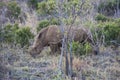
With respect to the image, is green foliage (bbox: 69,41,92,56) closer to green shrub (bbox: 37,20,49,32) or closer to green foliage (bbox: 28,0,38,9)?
green shrub (bbox: 37,20,49,32)

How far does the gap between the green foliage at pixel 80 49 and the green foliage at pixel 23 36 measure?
2.14 metres

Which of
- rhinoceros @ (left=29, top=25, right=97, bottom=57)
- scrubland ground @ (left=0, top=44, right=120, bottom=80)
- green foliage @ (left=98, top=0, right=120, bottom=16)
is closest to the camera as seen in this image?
scrubland ground @ (left=0, top=44, right=120, bottom=80)

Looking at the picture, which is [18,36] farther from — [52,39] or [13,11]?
[13,11]

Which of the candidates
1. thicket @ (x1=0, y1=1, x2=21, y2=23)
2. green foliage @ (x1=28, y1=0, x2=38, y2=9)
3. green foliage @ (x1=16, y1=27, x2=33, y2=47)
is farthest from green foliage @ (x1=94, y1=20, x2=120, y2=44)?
green foliage @ (x1=28, y1=0, x2=38, y2=9)

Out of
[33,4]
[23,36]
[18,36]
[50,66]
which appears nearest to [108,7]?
[33,4]

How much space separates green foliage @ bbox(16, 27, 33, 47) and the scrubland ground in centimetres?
89

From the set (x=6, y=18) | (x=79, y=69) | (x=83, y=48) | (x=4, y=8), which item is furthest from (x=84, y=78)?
(x=4, y=8)

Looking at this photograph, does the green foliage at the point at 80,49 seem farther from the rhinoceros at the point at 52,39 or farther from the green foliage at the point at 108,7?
the green foliage at the point at 108,7

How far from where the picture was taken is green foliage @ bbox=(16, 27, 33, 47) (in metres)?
11.8

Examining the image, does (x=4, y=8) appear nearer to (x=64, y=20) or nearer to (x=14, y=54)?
(x=14, y=54)

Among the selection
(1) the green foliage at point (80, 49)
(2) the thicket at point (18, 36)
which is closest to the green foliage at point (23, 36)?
(2) the thicket at point (18, 36)

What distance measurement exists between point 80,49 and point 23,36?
8.26 feet

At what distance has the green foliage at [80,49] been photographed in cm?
1016

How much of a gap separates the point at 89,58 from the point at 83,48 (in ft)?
1.34
